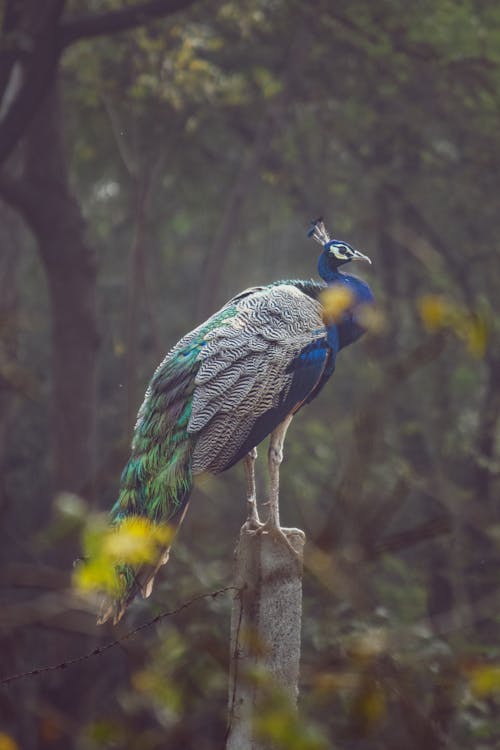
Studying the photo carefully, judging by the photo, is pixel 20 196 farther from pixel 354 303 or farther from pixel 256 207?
pixel 256 207

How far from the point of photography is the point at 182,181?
13148 millimetres

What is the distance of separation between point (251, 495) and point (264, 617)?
1455 mm

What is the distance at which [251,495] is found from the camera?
4.96 m

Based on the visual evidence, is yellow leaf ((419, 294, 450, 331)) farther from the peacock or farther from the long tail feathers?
the long tail feathers

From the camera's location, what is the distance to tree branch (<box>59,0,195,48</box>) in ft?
28.4

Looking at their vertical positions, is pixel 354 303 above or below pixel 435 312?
below

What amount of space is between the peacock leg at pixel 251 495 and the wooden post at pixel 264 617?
981mm

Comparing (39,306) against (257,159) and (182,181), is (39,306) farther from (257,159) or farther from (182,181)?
(257,159)

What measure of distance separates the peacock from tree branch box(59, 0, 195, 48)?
408 centimetres

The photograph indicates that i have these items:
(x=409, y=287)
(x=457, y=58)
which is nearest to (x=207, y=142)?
(x=409, y=287)

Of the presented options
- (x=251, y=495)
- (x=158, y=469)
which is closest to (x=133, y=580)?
(x=158, y=469)

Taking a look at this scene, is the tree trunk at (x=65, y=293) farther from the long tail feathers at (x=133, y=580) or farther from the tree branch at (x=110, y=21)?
the long tail feathers at (x=133, y=580)

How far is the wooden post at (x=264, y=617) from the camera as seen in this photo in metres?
3.35

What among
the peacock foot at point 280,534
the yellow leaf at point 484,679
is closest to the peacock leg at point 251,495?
the peacock foot at point 280,534
